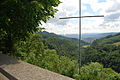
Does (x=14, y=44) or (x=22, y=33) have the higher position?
(x=22, y=33)

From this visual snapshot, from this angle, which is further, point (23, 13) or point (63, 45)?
point (63, 45)

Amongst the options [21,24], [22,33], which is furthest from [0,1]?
[22,33]

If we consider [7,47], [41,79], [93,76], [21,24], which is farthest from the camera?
[7,47]

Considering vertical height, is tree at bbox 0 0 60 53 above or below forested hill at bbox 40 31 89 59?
above

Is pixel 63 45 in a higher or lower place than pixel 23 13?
lower

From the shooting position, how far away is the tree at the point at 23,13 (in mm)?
5566

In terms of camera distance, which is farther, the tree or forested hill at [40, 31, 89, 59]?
forested hill at [40, 31, 89, 59]

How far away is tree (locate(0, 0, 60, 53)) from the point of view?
18.3 feet

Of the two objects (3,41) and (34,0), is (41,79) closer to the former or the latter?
(34,0)

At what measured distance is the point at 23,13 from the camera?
5.84m

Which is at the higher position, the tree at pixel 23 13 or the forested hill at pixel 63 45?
the tree at pixel 23 13

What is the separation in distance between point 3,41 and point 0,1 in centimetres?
311

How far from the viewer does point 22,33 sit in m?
7.26

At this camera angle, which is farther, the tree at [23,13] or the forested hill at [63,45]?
the forested hill at [63,45]
